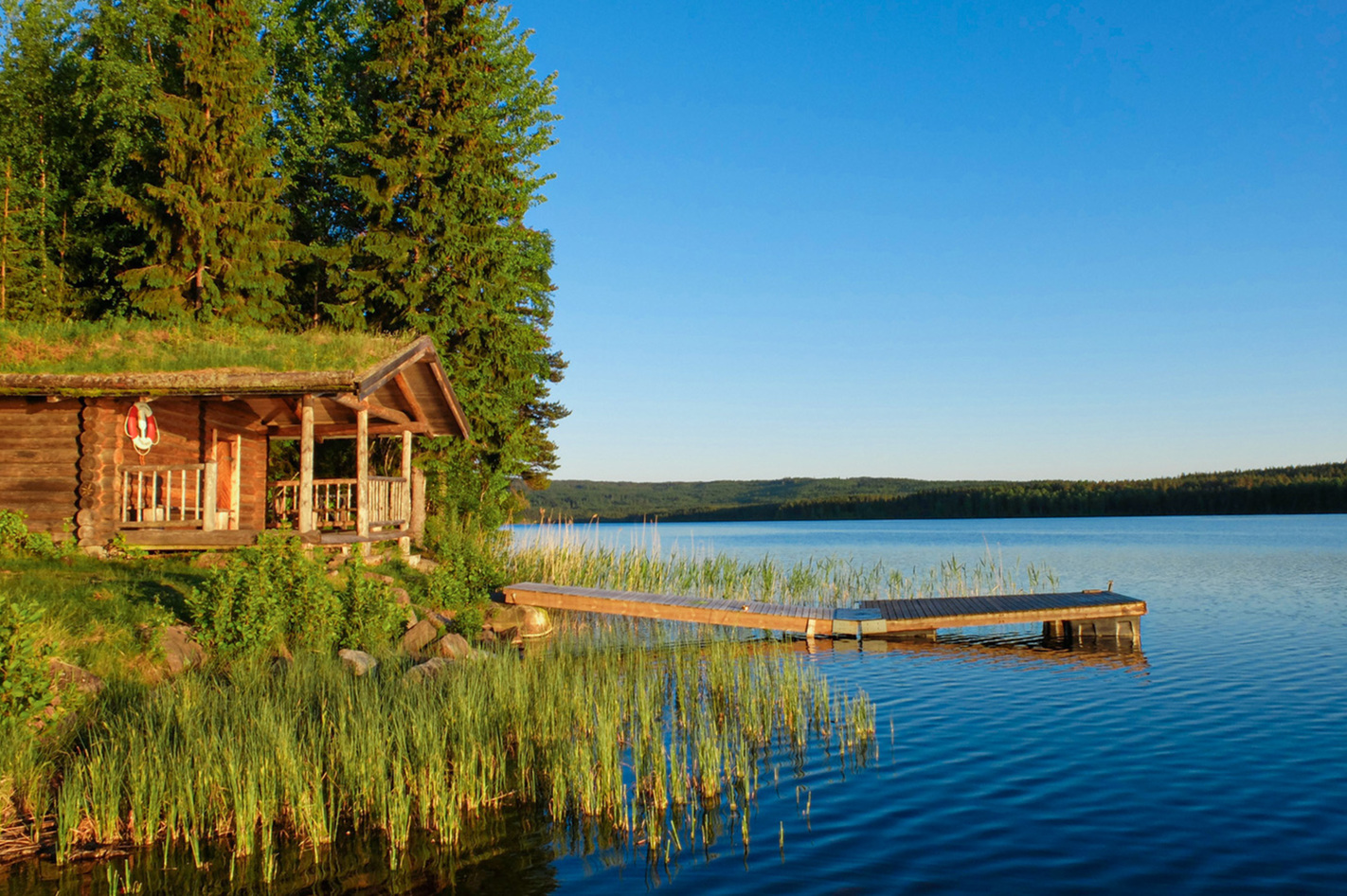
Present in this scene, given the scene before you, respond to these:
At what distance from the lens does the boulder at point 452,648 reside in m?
13.1

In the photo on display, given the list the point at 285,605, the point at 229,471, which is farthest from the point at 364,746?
the point at 229,471

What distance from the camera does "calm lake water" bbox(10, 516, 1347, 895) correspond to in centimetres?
658

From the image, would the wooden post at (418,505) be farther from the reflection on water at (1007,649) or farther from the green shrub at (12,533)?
the reflection on water at (1007,649)

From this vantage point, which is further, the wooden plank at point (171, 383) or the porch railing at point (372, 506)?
the porch railing at point (372, 506)

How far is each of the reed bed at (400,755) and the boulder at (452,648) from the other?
1.76 meters

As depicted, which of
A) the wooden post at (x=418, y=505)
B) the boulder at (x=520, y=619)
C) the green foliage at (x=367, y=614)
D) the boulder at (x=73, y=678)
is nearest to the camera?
the boulder at (x=73, y=678)

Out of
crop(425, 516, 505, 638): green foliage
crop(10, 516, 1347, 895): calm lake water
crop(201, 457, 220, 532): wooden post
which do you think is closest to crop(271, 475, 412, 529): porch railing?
crop(425, 516, 505, 638): green foliage

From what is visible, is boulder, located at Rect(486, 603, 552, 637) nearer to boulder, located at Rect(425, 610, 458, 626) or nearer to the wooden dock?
the wooden dock

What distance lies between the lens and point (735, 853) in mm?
7027

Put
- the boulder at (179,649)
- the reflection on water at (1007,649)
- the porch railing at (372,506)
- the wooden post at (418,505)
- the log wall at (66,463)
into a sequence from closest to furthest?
the boulder at (179,649) < the reflection on water at (1007,649) < the log wall at (66,463) < the porch railing at (372,506) < the wooden post at (418,505)

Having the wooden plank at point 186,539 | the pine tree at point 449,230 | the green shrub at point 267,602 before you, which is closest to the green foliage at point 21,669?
the green shrub at point 267,602

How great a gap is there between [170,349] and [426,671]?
11.7 meters

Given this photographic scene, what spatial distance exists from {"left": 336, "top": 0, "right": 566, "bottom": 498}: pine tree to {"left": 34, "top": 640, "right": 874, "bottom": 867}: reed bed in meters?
15.7

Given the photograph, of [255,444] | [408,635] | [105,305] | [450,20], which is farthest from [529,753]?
[105,305]
